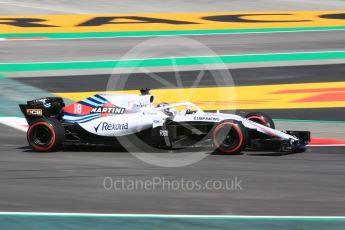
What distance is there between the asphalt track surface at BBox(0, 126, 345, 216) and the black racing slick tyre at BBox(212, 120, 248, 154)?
16cm

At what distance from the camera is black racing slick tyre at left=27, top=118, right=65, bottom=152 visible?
1168 centimetres

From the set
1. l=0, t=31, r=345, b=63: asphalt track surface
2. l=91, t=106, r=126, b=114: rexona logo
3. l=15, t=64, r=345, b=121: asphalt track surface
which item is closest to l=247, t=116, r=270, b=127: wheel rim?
l=91, t=106, r=126, b=114: rexona logo

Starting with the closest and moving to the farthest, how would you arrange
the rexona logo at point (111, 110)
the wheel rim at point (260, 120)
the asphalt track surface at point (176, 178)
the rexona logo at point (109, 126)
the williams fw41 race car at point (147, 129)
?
the asphalt track surface at point (176, 178) → the williams fw41 race car at point (147, 129) → the rexona logo at point (109, 126) → the rexona logo at point (111, 110) → the wheel rim at point (260, 120)

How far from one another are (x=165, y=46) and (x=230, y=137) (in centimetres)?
1206

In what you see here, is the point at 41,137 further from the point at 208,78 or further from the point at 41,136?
the point at 208,78

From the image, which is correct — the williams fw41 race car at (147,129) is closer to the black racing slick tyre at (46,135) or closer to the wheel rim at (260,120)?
the black racing slick tyre at (46,135)

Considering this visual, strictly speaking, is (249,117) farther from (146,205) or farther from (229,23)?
(229,23)

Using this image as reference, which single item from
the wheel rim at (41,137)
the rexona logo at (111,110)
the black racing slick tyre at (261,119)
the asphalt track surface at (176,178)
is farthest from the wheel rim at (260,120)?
the wheel rim at (41,137)

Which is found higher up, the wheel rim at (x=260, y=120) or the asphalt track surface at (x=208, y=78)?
the asphalt track surface at (x=208, y=78)

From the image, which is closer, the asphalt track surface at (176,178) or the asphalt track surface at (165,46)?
the asphalt track surface at (176,178)

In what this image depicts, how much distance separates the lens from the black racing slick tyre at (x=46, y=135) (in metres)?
11.7

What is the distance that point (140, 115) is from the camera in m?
11.7

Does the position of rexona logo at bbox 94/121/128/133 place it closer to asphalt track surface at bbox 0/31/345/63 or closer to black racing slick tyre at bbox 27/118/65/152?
black racing slick tyre at bbox 27/118/65/152

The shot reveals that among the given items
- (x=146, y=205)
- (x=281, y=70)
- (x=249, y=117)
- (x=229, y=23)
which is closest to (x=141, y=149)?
(x=249, y=117)
